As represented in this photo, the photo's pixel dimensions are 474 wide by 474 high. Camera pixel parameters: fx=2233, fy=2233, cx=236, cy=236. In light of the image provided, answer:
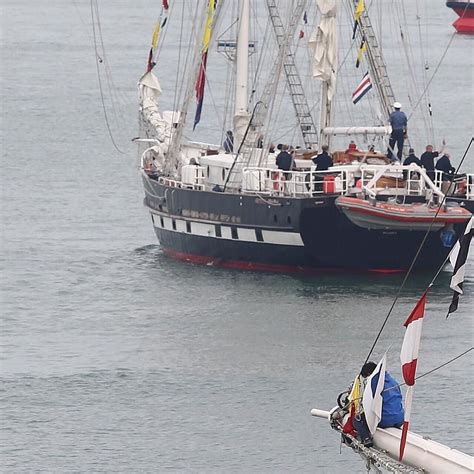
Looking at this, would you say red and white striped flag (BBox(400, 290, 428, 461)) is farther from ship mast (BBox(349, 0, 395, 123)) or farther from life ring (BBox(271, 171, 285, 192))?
ship mast (BBox(349, 0, 395, 123))

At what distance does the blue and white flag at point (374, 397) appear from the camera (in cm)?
2970

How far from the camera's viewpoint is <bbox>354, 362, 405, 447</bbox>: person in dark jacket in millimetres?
29938

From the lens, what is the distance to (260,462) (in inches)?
1508

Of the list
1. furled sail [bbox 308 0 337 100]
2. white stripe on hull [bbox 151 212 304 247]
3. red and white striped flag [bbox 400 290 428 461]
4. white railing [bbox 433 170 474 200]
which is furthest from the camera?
furled sail [bbox 308 0 337 100]

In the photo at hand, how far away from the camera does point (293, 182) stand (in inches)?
2163

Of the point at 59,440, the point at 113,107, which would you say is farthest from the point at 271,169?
the point at 113,107

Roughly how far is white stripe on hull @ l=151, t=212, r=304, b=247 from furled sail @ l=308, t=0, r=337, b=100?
4.89 meters

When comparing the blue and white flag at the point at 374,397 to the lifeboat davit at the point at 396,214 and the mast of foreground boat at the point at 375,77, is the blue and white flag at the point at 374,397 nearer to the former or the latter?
the lifeboat davit at the point at 396,214

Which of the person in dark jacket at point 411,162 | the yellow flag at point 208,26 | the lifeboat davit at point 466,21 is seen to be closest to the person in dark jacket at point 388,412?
the person in dark jacket at point 411,162

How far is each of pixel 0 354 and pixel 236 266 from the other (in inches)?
439

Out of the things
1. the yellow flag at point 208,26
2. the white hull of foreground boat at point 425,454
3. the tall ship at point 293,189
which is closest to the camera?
the white hull of foreground boat at point 425,454

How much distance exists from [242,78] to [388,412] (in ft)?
102

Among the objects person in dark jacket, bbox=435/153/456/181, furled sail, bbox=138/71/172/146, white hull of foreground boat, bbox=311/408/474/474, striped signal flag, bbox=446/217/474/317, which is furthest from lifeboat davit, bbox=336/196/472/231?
white hull of foreground boat, bbox=311/408/474/474

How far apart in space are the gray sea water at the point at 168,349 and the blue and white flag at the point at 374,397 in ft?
26.0
